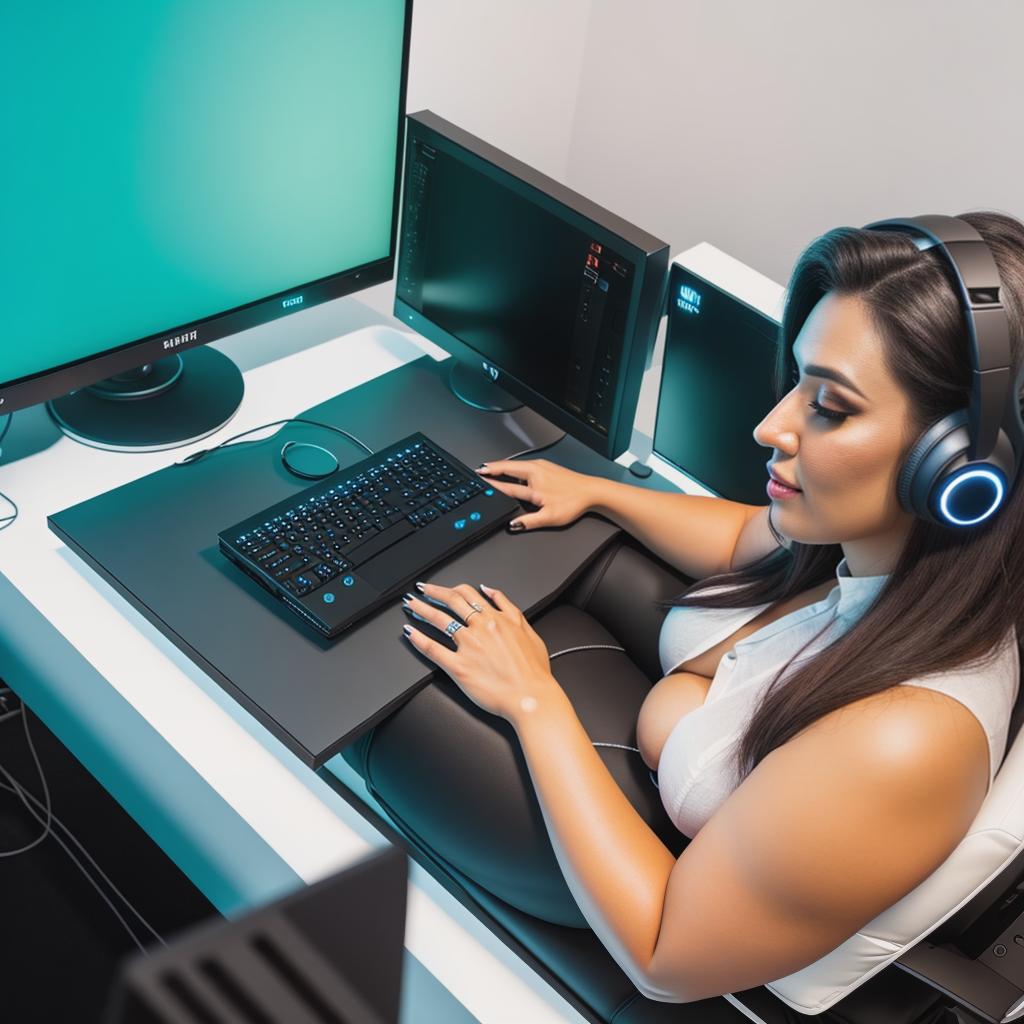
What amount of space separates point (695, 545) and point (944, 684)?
1.54 feet

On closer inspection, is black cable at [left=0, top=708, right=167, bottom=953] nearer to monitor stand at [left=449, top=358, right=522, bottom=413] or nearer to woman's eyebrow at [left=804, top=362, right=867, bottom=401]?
monitor stand at [left=449, top=358, right=522, bottom=413]

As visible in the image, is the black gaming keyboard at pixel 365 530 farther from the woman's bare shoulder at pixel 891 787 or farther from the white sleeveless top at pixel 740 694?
the woman's bare shoulder at pixel 891 787

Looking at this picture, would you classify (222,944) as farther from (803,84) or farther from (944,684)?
(803,84)

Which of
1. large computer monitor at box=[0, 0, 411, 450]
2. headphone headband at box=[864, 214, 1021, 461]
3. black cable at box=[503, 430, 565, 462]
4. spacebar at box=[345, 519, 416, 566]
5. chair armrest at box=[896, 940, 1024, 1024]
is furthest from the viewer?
black cable at box=[503, 430, 565, 462]

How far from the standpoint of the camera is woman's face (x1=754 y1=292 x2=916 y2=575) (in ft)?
2.83

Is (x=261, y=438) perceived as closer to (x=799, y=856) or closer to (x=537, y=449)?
(x=537, y=449)

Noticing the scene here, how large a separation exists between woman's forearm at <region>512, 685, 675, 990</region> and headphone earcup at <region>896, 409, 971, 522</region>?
36 centimetres

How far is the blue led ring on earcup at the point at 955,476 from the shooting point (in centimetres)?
79

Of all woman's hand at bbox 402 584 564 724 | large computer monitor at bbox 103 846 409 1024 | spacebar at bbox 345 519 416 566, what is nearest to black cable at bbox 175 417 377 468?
spacebar at bbox 345 519 416 566

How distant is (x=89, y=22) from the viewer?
→ 3.26 ft

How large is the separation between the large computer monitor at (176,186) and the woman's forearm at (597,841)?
0.60 m

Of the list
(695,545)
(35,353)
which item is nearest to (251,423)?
(35,353)

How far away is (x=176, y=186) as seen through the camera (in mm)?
1156

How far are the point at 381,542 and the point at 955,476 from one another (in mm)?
591
